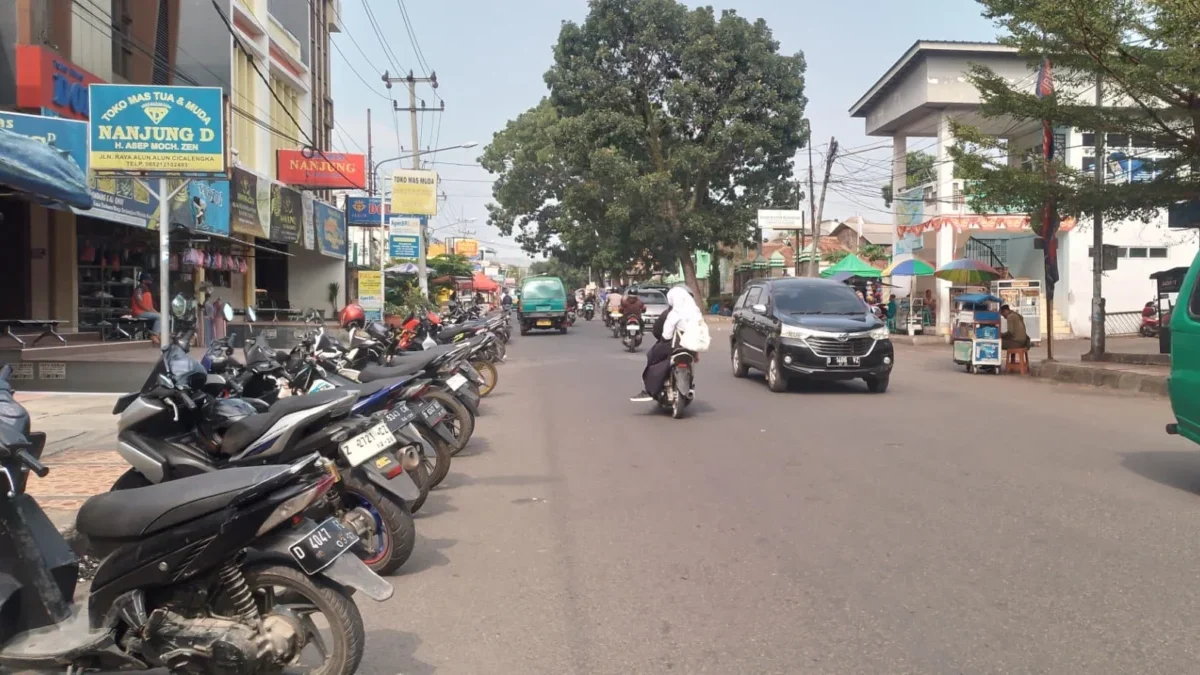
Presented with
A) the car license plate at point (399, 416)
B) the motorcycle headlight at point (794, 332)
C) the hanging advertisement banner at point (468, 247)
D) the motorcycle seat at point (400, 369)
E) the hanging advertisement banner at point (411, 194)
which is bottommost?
the car license plate at point (399, 416)

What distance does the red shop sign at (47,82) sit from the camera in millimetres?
15453

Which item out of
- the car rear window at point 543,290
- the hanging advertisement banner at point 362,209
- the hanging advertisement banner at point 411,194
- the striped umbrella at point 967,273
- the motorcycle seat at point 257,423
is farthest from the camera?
the hanging advertisement banner at point 362,209

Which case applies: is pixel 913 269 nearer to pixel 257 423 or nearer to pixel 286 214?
pixel 286 214

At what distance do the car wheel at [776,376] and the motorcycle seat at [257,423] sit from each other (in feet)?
31.2

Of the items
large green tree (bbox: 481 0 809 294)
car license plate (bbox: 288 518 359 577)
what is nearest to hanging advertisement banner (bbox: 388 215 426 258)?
large green tree (bbox: 481 0 809 294)

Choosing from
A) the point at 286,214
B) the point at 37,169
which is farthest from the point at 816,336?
the point at 286,214

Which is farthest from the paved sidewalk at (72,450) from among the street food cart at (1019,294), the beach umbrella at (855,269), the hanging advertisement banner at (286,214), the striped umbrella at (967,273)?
the beach umbrella at (855,269)

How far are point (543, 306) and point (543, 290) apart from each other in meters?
0.74

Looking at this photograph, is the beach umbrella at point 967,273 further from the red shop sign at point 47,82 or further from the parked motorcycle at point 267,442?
the parked motorcycle at point 267,442

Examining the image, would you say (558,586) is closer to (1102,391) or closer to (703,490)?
(703,490)

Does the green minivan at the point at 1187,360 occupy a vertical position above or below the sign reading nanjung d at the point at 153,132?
below

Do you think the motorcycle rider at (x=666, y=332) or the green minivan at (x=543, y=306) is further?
the green minivan at (x=543, y=306)

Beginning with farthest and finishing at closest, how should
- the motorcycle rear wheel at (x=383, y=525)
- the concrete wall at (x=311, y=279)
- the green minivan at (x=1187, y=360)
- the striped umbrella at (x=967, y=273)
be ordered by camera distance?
the concrete wall at (x=311, y=279), the striped umbrella at (x=967, y=273), the green minivan at (x=1187, y=360), the motorcycle rear wheel at (x=383, y=525)

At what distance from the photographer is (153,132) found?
36.0 ft
